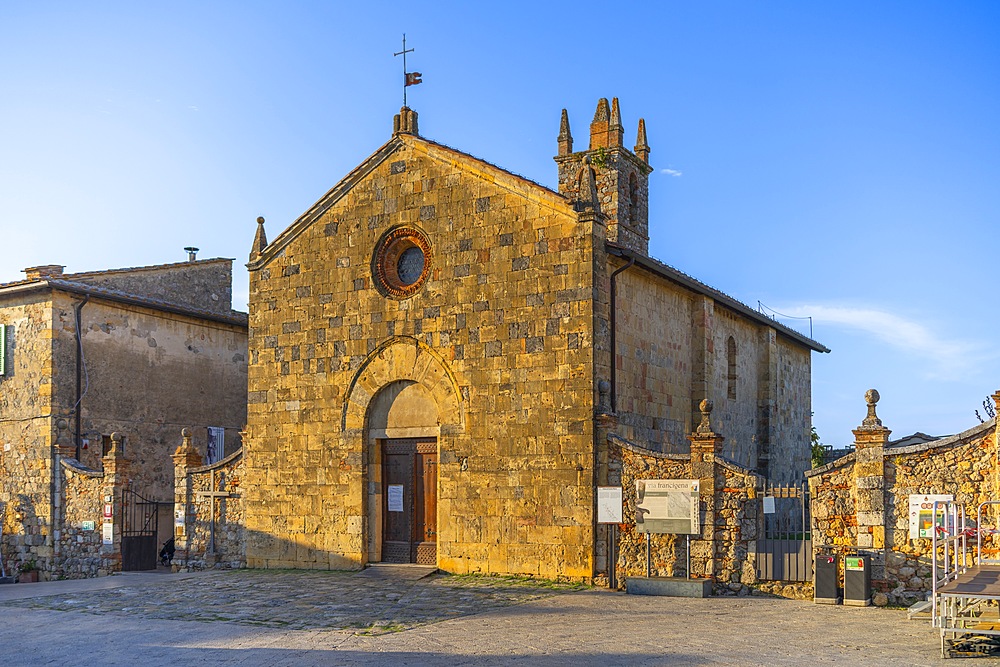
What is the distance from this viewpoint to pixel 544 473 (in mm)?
17047

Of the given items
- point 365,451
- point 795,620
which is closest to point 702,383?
point 365,451

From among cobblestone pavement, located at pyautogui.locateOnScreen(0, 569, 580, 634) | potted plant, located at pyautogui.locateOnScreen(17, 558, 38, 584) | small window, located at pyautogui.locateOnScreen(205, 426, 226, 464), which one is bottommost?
potted plant, located at pyautogui.locateOnScreen(17, 558, 38, 584)

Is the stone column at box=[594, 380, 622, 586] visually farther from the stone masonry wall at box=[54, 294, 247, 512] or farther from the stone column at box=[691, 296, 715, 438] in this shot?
the stone masonry wall at box=[54, 294, 247, 512]

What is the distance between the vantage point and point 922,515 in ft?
46.3

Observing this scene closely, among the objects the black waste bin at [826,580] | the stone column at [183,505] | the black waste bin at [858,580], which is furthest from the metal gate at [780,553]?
the stone column at [183,505]

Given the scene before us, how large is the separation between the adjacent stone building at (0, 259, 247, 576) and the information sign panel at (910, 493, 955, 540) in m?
15.3

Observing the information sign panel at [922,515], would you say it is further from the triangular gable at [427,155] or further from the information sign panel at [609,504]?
the triangular gable at [427,155]

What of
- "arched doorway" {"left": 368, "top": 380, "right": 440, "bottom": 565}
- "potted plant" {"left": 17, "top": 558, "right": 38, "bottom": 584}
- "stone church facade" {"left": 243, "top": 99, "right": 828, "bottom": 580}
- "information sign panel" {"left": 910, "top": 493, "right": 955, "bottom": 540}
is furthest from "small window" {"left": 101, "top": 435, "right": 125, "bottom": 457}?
"information sign panel" {"left": 910, "top": 493, "right": 955, "bottom": 540}

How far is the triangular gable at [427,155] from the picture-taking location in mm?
17484

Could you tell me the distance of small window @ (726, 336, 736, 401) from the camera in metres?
22.6

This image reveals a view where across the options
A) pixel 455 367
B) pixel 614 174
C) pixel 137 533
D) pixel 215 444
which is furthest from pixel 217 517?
pixel 614 174

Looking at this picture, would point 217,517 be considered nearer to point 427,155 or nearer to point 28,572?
point 28,572

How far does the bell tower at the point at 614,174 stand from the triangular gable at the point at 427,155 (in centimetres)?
467

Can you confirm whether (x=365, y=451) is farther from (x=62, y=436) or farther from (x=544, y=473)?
(x=62, y=436)
